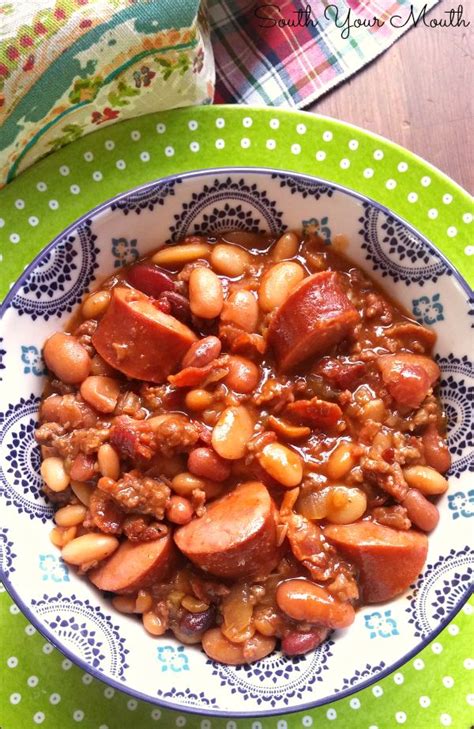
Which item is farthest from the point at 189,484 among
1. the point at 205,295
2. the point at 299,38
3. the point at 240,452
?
the point at 299,38

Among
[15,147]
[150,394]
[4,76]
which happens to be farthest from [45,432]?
[4,76]

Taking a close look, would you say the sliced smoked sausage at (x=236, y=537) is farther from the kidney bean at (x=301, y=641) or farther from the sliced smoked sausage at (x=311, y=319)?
the sliced smoked sausage at (x=311, y=319)

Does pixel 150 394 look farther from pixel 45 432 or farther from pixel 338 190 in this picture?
pixel 338 190

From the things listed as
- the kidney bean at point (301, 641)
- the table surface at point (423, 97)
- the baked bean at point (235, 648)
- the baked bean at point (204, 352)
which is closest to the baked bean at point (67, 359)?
the baked bean at point (204, 352)

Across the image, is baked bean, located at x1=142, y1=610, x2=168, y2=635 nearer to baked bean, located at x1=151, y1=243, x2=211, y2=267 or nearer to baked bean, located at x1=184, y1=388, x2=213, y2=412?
baked bean, located at x1=184, y1=388, x2=213, y2=412

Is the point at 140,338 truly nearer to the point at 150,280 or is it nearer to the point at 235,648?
the point at 150,280

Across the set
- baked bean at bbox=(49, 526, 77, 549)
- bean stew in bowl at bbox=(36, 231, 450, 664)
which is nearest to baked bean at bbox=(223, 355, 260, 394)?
bean stew in bowl at bbox=(36, 231, 450, 664)
